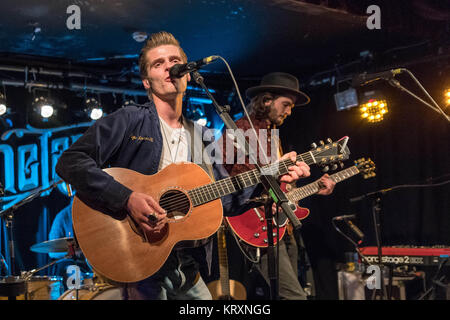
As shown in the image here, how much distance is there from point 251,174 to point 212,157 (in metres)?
0.37

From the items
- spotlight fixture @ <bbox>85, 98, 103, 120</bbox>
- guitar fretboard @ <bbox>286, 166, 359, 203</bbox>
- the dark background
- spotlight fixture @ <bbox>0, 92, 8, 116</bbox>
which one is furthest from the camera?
spotlight fixture @ <bbox>85, 98, 103, 120</bbox>

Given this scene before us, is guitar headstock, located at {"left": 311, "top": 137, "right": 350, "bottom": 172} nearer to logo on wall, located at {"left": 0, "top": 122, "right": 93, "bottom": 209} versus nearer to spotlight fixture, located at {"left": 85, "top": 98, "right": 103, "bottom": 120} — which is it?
spotlight fixture, located at {"left": 85, "top": 98, "right": 103, "bottom": 120}

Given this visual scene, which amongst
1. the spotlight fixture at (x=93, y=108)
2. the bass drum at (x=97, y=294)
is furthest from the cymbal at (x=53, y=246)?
the spotlight fixture at (x=93, y=108)

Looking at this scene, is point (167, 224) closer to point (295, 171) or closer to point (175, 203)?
point (175, 203)

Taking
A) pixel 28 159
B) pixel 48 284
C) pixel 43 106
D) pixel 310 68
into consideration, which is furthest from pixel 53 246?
pixel 310 68

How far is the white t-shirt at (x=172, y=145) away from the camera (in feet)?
9.97

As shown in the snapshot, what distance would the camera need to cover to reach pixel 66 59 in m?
7.38

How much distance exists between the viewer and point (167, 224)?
9.20 feet

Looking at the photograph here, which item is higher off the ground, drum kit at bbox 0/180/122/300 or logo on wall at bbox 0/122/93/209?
logo on wall at bbox 0/122/93/209

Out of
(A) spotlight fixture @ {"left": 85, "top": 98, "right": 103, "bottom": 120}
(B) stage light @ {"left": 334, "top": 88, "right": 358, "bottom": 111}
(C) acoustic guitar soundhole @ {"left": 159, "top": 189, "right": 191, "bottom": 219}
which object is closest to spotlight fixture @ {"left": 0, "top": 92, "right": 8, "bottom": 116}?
(A) spotlight fixture @ {"left": 85, "top": 98, "right": 103, "bottom": 120}

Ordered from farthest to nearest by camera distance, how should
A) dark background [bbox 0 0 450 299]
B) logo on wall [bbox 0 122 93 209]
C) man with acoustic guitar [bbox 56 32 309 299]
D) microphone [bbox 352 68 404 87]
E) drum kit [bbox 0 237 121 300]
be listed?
logo on wall [bbox 0 122 93 209]
dark background [bbox 0 0 450 299]
drum kit [bbox 0 237 121 300]
microphone [bbox 352 68 404 87]
man with acoustic guitar [bbox 56 32 309 299]

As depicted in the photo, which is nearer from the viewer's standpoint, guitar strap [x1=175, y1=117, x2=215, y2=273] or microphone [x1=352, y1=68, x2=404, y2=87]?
guitar strap [x1=175, y1=117, x2=215, y2=273]

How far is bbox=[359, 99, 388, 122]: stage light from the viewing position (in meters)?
6.62
